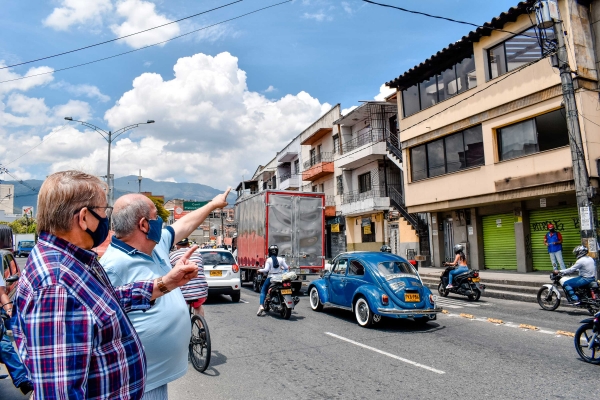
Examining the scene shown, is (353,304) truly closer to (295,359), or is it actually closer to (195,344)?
(295,359)

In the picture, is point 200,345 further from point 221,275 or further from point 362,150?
point 362,150

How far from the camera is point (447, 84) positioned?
20688mm

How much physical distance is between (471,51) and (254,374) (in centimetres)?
1772

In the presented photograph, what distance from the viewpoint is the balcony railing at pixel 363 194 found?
2912cm

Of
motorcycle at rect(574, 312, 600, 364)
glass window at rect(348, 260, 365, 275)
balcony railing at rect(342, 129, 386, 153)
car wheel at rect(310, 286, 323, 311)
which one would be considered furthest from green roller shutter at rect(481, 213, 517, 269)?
motorcycle at rect(574, 312, 600, 364)

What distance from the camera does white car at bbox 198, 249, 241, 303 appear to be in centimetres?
1320

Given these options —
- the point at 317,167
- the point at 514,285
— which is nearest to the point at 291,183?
the point at 317,167

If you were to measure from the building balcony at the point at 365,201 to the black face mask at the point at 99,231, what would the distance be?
2633cm

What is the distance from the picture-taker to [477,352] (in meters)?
7.15

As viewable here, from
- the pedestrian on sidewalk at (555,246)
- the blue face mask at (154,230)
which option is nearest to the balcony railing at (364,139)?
the pedestrian on sidewalk at (555,246)

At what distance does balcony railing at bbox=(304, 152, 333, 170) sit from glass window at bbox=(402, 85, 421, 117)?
14022mm

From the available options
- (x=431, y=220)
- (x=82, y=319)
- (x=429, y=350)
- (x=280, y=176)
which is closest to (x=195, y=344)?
(x=429, y=350)

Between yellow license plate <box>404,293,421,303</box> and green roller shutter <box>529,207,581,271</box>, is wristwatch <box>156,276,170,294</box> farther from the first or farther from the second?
green roller shutter <box>529,207,581,271</box>

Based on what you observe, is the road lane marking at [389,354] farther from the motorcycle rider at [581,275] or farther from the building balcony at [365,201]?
the building balcony at [365,201]
